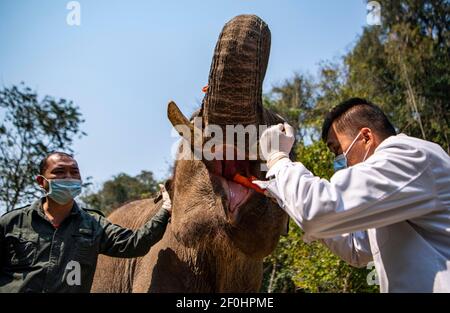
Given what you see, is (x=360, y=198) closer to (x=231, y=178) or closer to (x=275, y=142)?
(x=275, y=142)

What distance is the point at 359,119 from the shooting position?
3600 millimetres

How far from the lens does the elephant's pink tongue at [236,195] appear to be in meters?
4.43

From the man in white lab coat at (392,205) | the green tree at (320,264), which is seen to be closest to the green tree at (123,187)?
the green tree at (320,264)

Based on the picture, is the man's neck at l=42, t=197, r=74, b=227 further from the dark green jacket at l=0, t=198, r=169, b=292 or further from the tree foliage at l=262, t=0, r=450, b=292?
the tree foliage at l=262, t=0, r=450, b=292

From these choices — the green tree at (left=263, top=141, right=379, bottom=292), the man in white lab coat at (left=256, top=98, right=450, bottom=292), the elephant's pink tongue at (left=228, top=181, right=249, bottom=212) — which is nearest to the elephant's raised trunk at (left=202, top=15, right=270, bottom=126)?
the elephant's pink tongue at (left=228, top=181, right=249, bottom=212)

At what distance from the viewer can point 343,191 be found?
301 centimetres

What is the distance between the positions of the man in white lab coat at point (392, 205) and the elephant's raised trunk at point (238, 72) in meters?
0.94

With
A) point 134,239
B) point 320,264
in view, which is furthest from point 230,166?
point 320,264

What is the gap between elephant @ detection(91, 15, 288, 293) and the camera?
13.5 ft

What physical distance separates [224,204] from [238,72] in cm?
112

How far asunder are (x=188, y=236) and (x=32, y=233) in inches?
56.0

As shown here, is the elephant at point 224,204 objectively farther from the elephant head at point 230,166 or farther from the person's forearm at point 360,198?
the person's forearm at point 360,198

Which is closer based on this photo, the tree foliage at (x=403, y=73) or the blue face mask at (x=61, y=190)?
the blue face mask at (x=61, y=190)

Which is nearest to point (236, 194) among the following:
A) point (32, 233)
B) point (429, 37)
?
point (32, 233)
